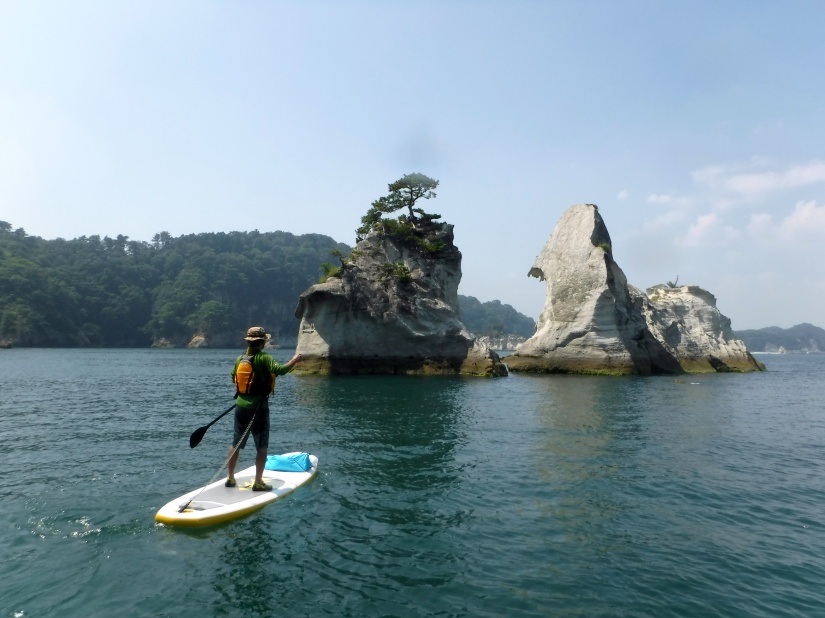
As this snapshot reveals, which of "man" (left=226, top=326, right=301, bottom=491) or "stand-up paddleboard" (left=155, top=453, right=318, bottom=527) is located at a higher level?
"man" (left=226, top=326, right=301, bottom=491)

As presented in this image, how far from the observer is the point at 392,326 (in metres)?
43.2

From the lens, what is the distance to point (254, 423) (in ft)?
33.1

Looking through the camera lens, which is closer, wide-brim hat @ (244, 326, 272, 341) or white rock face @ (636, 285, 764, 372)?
wide-brim hat @ (244, 326, 272, 341)

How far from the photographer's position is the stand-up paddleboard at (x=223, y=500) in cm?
862

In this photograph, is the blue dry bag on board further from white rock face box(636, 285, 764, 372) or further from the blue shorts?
white rock face box(636, 285, 764, 372)

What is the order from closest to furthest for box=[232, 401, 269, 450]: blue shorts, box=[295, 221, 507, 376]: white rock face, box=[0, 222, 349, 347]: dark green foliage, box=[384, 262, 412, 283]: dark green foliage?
box=[232, 401, 269, 450]: blue shorts, box=[295, 221, 507, 376]: white rock face, box=[384, 262, 412, 283]: dark green foliage, box=[0, 222, 349, 347]: dark green foliage

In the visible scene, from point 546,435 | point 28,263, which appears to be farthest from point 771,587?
point 28,263

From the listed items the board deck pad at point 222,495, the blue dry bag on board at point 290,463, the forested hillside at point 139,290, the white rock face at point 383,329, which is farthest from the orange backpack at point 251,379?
the forested hillside at point 139,290

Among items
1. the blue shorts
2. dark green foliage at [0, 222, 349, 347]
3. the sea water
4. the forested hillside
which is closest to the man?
the blue shorts

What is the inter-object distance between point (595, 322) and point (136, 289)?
138m

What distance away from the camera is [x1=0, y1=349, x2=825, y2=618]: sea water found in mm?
6512

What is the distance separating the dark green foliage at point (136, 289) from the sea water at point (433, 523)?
117124 millimetres

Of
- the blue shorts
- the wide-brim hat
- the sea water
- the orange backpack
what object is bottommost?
the sea water

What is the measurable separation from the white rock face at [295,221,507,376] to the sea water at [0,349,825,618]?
2360 centimetres
